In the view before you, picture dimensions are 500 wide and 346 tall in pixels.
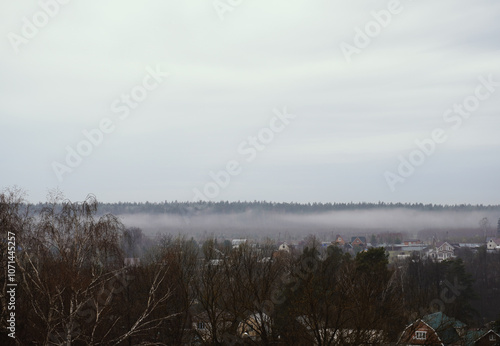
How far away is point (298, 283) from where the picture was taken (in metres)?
33.5

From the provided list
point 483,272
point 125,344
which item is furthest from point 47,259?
point 483,272

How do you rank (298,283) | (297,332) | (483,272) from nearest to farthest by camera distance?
(297,332) → (298,283) → (483,272)

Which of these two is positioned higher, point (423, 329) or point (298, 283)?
point (298, 283)

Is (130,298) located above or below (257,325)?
above

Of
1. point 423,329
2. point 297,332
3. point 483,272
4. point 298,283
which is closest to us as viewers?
point 297,332

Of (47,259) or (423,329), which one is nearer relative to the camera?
(47,259)

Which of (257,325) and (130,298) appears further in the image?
(130,298)

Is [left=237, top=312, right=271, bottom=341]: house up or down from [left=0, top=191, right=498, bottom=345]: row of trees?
down

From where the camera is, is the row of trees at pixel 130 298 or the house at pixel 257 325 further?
the house at pixel 257 325

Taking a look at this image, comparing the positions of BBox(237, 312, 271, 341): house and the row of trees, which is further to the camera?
BBox(237, 312, 271, 341): house

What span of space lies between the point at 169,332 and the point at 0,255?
34.8ft

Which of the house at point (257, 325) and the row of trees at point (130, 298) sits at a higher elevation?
the row of trees at point (130, 298)

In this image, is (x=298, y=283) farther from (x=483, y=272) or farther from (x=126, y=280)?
(x=483, y=272)

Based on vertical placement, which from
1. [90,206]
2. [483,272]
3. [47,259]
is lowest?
[483,272]
